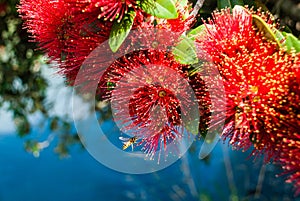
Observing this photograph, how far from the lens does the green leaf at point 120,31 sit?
83cm

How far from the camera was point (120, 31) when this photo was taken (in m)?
0.85

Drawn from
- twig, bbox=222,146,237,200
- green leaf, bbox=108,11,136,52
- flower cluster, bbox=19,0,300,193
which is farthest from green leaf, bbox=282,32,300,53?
twig, bbox=222,146,237,200

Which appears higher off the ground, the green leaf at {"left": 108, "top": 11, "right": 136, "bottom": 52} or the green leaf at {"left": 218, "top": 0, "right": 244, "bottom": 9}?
the green leaf at {"left": 218, "top": 0, "right": 244, "bottom": 9}

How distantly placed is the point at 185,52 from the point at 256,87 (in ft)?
0.41

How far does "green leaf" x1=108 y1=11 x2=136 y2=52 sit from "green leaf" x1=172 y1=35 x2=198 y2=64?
0.09 metres

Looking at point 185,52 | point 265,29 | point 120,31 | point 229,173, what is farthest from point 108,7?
point 229,173

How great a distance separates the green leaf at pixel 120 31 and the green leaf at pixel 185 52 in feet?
0.28

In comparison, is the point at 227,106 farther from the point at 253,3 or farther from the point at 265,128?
the point at 253,3

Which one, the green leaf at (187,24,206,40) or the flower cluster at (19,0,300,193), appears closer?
the flower cluster at (19,0,300,193)

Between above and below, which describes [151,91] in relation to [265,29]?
below

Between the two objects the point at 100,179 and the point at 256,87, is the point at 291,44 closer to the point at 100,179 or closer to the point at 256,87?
the point at 256,87

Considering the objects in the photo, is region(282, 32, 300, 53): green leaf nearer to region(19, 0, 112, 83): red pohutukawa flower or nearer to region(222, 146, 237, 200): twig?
region(19, 0, 112, 83): red pohutukawa flower

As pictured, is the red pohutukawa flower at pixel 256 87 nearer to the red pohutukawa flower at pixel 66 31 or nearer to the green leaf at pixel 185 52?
the green leaf at pixel 185 52

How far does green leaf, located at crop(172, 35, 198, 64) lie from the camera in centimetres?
84
